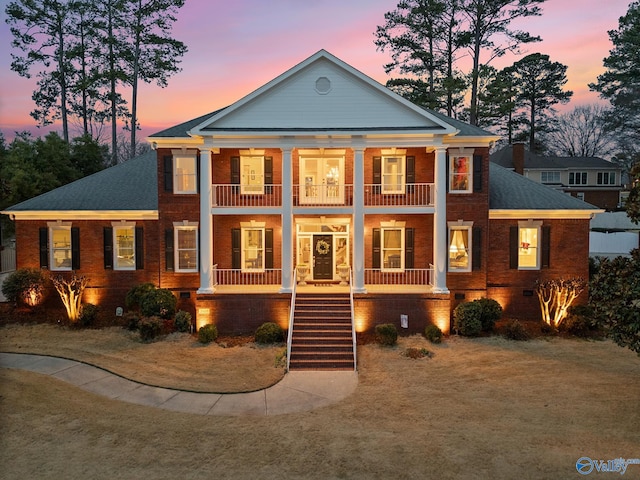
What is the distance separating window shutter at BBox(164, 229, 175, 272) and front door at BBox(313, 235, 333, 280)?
631cm

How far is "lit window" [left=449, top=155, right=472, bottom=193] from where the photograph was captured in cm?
1811

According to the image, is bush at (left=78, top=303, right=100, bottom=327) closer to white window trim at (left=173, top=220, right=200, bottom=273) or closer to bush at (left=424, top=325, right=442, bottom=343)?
white window trim at (left=173, top=220, right=200, bottom=273)

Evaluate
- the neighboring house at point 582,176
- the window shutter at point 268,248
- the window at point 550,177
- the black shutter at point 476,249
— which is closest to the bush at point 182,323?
the window shutter at point 268,248

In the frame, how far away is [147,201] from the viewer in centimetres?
1936

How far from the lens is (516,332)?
16.3 meters

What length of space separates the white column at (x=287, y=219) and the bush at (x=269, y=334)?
185 cm

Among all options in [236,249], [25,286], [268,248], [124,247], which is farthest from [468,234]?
[25,286]

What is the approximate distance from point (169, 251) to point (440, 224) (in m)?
11.5

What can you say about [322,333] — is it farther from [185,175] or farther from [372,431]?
[185,175]

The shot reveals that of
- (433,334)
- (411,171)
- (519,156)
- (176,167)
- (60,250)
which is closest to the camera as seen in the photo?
(433,334)

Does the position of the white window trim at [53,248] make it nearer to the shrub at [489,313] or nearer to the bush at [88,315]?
the bush at [88,315]

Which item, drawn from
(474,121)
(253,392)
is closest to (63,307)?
(253,392)

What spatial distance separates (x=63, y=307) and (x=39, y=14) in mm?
26150

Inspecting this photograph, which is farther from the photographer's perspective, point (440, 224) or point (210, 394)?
point (440, 224)
